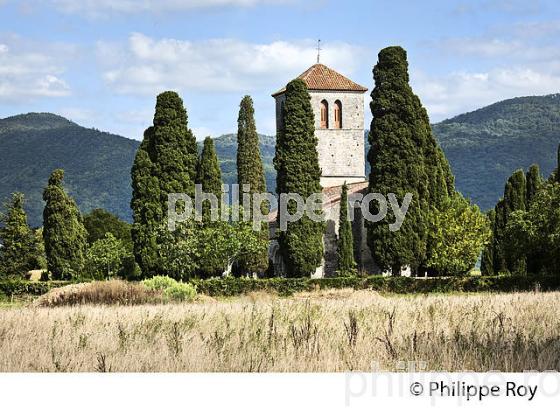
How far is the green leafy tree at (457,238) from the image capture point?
41844 millimetres

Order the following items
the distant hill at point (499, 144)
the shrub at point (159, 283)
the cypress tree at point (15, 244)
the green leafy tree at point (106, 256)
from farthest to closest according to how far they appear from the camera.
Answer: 1. the distant hill at point (499, 144)
2. the green leafy tree at point (106, 256)
3. the cypress tree at point (15, 244)
4. the shrub at point (159, 283)

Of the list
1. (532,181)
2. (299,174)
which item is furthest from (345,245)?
(532,181)

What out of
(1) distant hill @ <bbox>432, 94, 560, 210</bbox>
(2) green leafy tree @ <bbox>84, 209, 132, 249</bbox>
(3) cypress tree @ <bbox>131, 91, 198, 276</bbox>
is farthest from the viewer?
(1) distant hill @ <bbox>432, 94, 560, 210</bbox>

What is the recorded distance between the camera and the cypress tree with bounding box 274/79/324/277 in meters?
43.2

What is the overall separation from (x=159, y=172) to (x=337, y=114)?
19.4m

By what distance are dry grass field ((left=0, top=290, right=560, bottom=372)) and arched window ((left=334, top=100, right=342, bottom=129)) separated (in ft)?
146

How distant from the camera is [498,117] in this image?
522 feet

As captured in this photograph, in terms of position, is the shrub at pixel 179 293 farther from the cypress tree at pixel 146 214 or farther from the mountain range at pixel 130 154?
the mountain range at pixel 130 154

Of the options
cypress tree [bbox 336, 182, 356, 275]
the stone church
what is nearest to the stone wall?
the stone church

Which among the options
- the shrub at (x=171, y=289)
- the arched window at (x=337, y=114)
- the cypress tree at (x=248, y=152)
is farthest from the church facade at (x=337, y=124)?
the shrub at (x=171, y=289)

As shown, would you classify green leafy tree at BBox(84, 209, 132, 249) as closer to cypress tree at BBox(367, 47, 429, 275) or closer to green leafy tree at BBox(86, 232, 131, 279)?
green leafy tree at BBox(86, 232, 131, 279)

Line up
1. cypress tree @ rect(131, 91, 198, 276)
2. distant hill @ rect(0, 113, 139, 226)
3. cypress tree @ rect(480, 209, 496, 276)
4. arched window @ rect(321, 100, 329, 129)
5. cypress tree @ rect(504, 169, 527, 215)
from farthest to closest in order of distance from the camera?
distant hill @ rect(0, 113, 139, 226) → arched window @ rect(321, 100, 329, 129) → cypress tree @ rect(480, 209, 496, 276) → cypress tree @ rect(504, 169, 527, 215) → cypress tree @ rect(131, 91, 198, 276)

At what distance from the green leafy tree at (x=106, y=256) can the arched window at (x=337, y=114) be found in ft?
50.2

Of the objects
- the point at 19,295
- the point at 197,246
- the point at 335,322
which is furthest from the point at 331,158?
the point at 335,322
